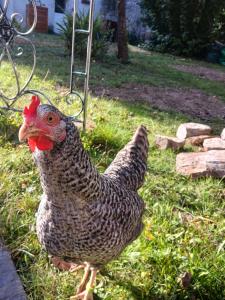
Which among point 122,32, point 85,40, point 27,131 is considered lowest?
point 27,131

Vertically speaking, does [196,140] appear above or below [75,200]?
below

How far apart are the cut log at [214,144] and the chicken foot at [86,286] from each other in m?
2.51

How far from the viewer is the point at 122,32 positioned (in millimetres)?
9750

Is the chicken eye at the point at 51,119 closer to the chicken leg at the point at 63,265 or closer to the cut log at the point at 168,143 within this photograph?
the chicken leg at the point at 63,265

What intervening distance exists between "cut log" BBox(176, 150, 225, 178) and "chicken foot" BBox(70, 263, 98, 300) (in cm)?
183

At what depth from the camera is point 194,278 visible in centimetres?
253

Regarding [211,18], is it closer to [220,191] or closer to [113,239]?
[220,191]

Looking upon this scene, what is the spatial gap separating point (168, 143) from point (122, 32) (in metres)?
5.87

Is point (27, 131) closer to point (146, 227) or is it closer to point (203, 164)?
point (146, 227)

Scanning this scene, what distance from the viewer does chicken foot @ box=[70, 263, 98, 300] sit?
2434 mm

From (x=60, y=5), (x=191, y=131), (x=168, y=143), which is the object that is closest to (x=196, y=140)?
(x=191, y=131)

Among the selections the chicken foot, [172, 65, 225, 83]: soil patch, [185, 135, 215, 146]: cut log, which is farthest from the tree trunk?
the chicken foot

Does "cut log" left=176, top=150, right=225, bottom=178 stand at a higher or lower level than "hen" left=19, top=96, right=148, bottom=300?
lower

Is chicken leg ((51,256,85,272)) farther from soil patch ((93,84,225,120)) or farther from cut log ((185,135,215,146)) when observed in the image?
soil patch ((93,84,225,120))
